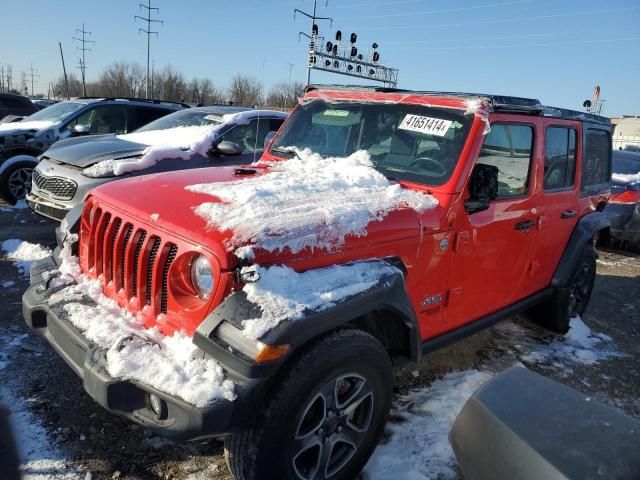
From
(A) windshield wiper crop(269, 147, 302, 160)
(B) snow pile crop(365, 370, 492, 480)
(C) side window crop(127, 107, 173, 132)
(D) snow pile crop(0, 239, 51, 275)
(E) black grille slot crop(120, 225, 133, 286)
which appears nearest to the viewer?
(E) black grille slot crop(120, 225, 133, 286)

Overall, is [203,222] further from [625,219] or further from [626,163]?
[626,163]

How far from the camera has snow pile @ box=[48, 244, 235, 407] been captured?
1.92 m

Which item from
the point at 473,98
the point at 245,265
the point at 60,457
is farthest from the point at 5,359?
the point at 473,98

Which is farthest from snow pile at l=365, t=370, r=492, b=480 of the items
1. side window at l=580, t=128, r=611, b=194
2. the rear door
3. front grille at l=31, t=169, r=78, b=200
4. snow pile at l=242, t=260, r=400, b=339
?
front grille at l=31, t=169, r=78, b=200

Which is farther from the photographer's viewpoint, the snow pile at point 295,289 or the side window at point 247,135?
the side window at point 247,135

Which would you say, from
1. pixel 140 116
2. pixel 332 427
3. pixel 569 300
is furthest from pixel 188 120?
pixel 332 427

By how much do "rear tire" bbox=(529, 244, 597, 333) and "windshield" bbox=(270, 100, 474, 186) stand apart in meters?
2.15

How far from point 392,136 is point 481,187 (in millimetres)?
739

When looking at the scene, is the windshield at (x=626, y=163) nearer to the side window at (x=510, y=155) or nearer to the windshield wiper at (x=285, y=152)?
the side window at (x=510, y=155)

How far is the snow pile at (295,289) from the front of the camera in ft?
6.48

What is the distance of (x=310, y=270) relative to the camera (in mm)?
2264

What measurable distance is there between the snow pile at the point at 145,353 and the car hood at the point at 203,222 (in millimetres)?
437

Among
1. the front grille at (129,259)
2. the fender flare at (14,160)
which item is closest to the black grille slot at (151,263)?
the front grille at (129,259)

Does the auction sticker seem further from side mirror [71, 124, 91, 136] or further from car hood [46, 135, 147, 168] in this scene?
side mirror [71, 124, 91, 136]
